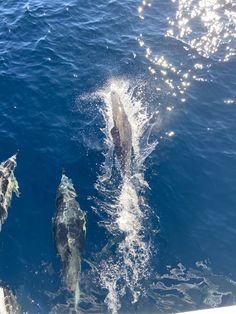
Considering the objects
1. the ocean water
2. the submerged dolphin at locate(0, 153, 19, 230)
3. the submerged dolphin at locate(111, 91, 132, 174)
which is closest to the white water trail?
the ocean water

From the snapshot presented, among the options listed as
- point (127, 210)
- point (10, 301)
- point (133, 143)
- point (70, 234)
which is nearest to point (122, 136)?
point (133, 143)

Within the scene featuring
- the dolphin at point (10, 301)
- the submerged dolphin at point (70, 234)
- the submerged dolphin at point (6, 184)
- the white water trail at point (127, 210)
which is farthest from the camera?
the submerged dolphin at point (6, 184)

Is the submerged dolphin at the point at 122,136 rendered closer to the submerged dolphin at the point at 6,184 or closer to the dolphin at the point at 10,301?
the submerged dolphin at the point at 6,184

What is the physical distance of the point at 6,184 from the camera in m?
24.4

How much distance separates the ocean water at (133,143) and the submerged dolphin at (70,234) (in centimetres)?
53

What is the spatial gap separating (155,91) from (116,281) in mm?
16238

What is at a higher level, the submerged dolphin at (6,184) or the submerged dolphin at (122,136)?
the submerged dolphin at (122,136)

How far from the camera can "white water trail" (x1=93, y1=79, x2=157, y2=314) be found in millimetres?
20422

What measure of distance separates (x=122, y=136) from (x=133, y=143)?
3.39 feet

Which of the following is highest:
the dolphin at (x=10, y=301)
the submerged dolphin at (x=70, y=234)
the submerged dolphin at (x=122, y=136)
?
the submerged dolphin at (x=122, y=136)

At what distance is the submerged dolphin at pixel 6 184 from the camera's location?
77.1 ft

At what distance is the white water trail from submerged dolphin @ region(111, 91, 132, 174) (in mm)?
352

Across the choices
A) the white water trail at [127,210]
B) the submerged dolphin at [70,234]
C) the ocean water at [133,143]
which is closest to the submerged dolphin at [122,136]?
the white water trail at [127,210]

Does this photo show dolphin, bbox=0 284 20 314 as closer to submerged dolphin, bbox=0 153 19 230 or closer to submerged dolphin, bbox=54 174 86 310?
submerged dolphin, bbox=54 174 86 310
